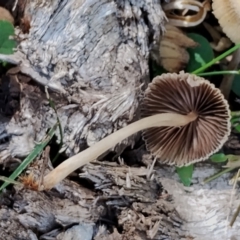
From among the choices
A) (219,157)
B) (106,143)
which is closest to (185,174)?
(219,157)

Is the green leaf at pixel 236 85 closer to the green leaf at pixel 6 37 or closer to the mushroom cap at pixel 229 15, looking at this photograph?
the mushroom cap at pixel 229 15

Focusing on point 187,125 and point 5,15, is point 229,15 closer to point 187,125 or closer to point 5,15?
point 187,125

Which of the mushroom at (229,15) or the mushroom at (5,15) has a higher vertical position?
the mushroom at (229,15)

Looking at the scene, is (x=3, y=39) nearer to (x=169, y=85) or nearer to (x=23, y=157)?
(x=23, y=157)

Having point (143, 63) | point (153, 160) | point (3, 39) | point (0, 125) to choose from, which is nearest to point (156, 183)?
point (153, 160)

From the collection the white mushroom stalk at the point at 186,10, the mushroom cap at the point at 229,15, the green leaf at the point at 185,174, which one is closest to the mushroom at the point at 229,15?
the mushroom cap at the point at 229,15

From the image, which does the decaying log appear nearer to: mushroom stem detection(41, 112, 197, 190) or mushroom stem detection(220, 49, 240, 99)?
mushroom stem detection(41, 112, 197, 190)
